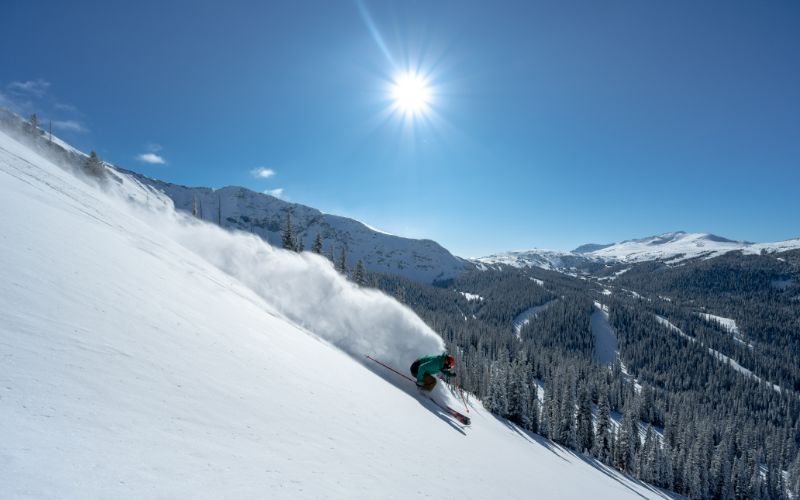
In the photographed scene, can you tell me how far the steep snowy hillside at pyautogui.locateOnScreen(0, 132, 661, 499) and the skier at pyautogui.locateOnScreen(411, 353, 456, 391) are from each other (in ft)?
14.9

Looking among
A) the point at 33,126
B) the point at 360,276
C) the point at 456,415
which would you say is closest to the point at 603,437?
the point at 360,276

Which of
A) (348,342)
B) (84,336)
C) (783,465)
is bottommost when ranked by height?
(783,465)

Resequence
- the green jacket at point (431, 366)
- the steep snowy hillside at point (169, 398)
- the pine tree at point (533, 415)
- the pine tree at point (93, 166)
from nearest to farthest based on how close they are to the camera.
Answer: the steep snowy hillside at point (169, 398) → the green jacket at point (431, 366) → the pine tree at point (533, 415) → the pine tree at point (93, 166)

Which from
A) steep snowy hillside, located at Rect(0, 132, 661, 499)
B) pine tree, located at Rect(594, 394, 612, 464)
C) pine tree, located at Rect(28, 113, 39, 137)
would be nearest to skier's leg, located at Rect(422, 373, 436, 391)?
steep snowy hillside, located at Rect(0, 132, 661, 499)

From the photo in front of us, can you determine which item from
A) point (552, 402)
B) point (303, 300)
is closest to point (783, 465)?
point (552, 402)

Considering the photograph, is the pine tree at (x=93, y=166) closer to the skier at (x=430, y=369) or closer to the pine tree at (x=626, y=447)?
the skier at (x=430, y=369)

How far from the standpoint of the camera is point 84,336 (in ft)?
20.6

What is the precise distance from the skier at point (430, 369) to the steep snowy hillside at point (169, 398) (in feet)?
14.9

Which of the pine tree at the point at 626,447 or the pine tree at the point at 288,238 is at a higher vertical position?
the pine tree at the point at 288,238

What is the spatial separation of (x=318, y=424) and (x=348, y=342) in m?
17.8

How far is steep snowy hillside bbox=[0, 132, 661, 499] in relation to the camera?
402 centimetres

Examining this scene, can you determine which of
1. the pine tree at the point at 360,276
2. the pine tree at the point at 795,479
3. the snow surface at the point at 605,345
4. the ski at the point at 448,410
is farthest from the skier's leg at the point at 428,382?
the snow surface at the point at 605,345

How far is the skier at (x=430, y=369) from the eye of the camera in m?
21.2

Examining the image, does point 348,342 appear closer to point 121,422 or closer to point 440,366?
point 440,366
